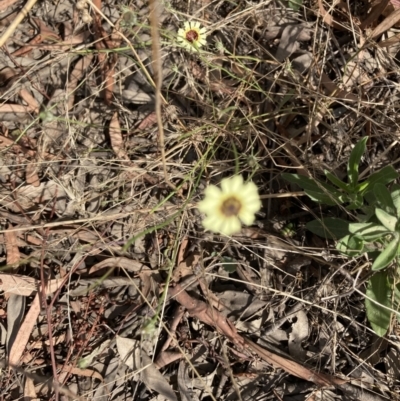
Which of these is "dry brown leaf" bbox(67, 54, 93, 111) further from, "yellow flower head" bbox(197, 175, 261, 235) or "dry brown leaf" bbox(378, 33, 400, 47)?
"dry brown leaf" bbox(378, 33, 400, 47)

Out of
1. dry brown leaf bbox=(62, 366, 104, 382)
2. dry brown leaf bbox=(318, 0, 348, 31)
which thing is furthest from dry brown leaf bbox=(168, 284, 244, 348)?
dry brown leaf bbox=(318, 0, 348, 31)

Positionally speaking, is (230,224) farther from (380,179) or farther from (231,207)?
(380,179)

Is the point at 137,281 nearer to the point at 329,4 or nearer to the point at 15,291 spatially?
the point at 15,291

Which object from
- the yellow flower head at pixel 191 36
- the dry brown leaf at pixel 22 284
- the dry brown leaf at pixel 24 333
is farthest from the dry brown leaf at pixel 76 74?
the dry brown leaf at pixel 24 333

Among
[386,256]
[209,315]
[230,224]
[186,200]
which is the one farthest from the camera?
[209,315]

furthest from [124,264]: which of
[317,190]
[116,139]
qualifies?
[317,190]
